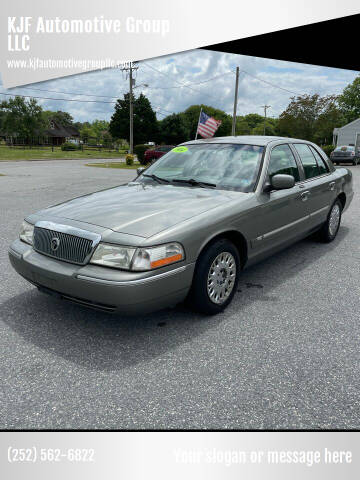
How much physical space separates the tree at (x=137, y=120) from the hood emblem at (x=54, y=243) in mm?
67007

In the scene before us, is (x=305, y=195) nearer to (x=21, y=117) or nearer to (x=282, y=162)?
(x=282, y=162)

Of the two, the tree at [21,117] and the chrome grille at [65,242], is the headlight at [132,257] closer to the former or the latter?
the chrome grille at [65,242]

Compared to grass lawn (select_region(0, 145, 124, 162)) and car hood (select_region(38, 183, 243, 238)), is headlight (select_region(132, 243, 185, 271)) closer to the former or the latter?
car hood (select_region(38, 183, 243, 238))

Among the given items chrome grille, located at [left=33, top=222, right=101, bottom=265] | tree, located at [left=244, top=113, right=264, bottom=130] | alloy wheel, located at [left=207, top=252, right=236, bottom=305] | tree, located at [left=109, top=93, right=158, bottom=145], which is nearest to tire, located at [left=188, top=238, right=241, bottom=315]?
alloy wheel, located at [left=207, top=252, right=236, bottom=305]

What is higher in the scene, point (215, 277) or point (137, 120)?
point (137, 120)

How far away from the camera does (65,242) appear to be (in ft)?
9.85

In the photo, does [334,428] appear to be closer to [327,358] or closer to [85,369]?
[327,358]

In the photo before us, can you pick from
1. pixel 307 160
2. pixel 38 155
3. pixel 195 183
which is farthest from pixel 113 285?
pixel 38 155

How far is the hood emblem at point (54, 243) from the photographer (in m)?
3.03

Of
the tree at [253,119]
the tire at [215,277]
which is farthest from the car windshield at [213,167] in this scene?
the tree at [253,119]

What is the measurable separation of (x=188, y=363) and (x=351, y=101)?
8197cm

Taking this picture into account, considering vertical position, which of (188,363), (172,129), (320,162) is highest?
(172,129)

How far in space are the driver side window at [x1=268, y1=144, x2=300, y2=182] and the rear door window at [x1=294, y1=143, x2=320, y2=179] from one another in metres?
0.27

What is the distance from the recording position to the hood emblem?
3.03m
